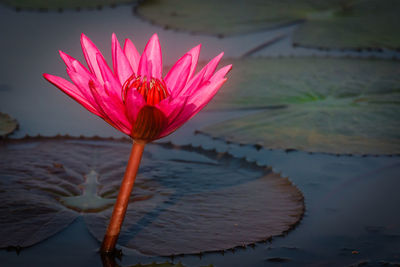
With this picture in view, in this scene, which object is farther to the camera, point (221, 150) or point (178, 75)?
point (221, 150)

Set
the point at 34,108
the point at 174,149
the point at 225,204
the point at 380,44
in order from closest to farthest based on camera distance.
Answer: the point at 225,204 < the point at 174,149 < the point at 34,108 < the point at 380,44

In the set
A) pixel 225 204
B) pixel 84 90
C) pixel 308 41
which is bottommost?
pixel 225 204

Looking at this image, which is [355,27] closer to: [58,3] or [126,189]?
[58,3]

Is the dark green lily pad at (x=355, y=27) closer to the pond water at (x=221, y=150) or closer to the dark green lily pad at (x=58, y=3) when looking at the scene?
the pond water at (x=221, y=150)

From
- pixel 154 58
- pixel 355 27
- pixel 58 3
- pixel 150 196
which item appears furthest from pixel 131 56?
pixel 58 3

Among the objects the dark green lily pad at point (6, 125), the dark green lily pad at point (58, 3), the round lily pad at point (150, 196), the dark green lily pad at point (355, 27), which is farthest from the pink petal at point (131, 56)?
the dark green lily pad at point (58, 3)

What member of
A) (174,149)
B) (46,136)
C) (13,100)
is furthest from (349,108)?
(13,100)

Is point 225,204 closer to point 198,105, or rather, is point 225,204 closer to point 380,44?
point 198,105
